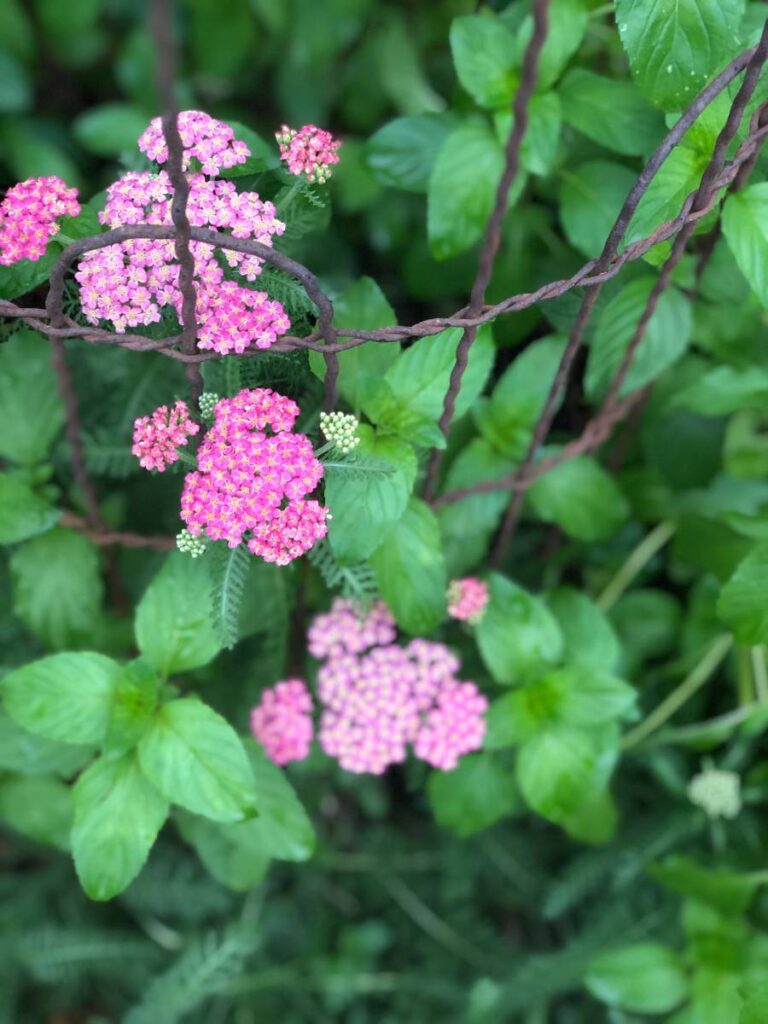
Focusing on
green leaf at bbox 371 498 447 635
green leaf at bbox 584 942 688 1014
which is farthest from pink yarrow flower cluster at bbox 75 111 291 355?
green leaf at bbox 584 942 688 1014

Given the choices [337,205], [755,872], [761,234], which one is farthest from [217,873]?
[337,205]

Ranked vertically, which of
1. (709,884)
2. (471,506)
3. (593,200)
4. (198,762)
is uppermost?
(593,200)

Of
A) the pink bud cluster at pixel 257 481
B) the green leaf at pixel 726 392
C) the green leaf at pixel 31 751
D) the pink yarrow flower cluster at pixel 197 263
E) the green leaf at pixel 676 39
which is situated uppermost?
the green leaf at pixel 676 39

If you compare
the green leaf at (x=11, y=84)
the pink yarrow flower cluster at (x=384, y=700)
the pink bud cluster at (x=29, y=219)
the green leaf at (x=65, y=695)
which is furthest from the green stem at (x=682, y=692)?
the green leaf at (x=11, y=84)

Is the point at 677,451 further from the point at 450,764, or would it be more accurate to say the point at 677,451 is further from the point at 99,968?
the point at 99,968

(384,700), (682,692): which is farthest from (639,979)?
(384,700)

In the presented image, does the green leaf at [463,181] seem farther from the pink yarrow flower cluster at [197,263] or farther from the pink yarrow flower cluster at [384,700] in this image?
the pink yarrow flower cluster at [384,700]

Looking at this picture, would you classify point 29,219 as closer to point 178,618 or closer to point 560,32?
point 178,618

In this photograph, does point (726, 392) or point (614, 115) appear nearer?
point (614, 115)
